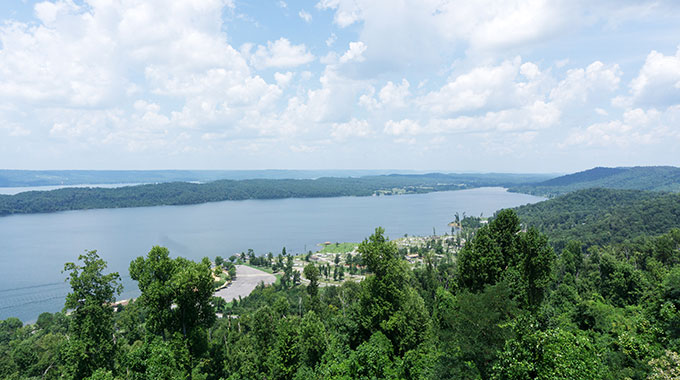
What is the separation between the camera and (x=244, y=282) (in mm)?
67750

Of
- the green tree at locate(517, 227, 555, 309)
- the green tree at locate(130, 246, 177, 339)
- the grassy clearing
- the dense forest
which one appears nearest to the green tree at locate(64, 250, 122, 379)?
the dense forest

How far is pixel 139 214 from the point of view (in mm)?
144250

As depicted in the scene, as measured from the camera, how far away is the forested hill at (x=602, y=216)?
75438 mm

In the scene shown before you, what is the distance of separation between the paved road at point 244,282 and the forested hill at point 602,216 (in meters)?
66.3

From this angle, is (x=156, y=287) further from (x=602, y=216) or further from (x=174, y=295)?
(x=602, y=216)

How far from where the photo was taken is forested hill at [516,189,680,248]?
75.4 metres

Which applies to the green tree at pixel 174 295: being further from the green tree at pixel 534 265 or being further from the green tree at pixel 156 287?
the green tree at pixel 534 265

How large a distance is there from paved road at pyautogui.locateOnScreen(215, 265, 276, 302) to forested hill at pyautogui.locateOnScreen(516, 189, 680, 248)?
66341 millimetres

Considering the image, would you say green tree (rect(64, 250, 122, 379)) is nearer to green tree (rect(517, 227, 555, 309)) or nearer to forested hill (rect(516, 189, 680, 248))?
green tree (rect(517, 227, 555, 309))

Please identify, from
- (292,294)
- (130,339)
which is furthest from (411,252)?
(130,339)

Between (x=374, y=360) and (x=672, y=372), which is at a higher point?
(x=672, y=372)

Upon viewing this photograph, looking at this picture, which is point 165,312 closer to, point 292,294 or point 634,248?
point 292,294

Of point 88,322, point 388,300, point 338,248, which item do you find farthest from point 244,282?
point 388,300

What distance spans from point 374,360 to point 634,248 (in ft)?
177
